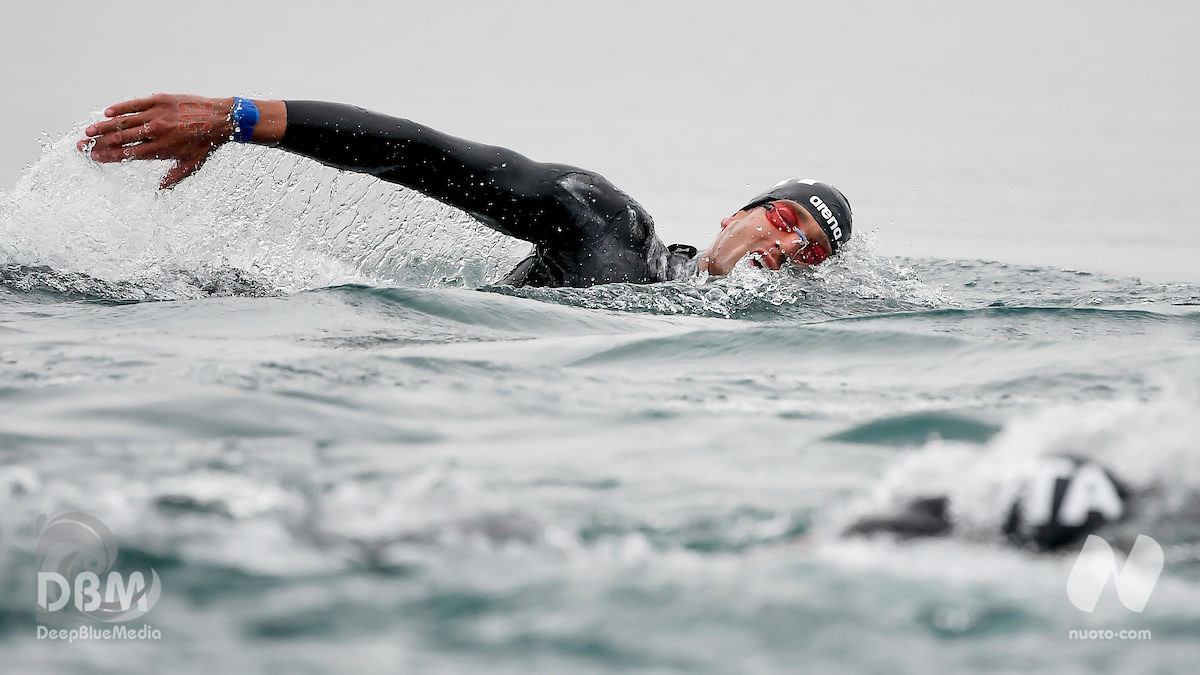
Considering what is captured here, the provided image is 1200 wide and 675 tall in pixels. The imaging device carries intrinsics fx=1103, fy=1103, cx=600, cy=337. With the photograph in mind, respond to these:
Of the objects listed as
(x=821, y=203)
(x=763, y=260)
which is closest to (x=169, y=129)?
(x=763, y=260)

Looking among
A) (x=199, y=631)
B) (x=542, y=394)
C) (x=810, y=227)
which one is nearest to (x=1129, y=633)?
(x=199, y=631)

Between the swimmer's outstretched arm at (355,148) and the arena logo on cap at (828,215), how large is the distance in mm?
1319

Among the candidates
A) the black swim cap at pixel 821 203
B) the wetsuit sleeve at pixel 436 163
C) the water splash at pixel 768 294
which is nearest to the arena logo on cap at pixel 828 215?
the black swim cap at pixel 821 203

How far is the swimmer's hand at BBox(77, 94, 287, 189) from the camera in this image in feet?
12.0

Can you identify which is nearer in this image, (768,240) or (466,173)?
(466,173)

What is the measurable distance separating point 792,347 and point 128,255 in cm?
246

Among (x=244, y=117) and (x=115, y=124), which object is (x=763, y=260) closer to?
(x=244, y=117)

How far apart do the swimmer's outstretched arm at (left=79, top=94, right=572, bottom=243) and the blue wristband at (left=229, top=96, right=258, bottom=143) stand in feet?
0.06

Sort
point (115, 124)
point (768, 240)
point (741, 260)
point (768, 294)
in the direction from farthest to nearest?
point (768, 240) < point (741, 260) < point (768, 294) < point (115, 124)

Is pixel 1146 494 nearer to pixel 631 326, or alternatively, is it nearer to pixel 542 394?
pixel 542 394

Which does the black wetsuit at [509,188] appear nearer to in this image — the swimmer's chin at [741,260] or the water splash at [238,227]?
the swimmer's chin at [741,260]

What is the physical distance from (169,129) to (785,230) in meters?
2.49

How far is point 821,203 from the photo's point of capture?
4.89 metres

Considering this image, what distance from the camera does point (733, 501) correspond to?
182cm
